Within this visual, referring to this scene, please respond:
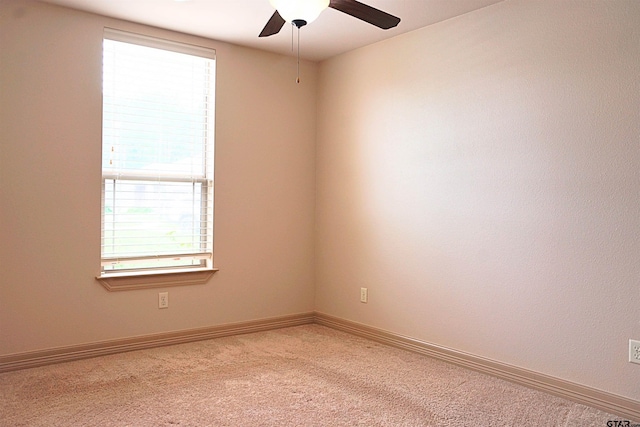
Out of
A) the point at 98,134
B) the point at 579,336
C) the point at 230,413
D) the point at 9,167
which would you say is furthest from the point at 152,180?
the point at 579,336

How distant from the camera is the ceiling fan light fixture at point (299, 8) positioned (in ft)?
7.30

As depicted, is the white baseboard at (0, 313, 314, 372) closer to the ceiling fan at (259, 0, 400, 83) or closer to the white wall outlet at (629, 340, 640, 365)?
the ceiling fan at (259, 0, 400, 83)

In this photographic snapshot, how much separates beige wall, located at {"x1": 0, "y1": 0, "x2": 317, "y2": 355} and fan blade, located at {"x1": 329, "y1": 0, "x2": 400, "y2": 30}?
1970mm

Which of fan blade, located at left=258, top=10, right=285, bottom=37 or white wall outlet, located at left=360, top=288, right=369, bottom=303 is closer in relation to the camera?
fan blade, located at left=258, top=10, right=285, bottom=37

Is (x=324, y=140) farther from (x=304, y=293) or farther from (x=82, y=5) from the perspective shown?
(x=82, y=5)

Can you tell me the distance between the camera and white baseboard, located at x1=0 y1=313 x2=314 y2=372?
11.0 ft

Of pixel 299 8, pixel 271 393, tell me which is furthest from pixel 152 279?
pixel 299 8

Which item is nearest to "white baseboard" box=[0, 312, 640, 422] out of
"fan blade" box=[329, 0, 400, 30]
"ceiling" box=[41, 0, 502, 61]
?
"fan blade" box=[329, 0, 400, 30]

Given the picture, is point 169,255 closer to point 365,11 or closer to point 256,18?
point 256,18

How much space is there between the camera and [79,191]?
358 cm

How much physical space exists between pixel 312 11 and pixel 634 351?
2.30 m

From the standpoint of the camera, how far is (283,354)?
12.3 ft

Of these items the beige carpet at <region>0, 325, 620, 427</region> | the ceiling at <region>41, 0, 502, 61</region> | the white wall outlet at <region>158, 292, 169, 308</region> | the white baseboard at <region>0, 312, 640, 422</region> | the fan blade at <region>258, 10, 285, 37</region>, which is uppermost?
the ceiling at <region>41, 0, 502, 61</region>

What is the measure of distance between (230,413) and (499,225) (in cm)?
195
